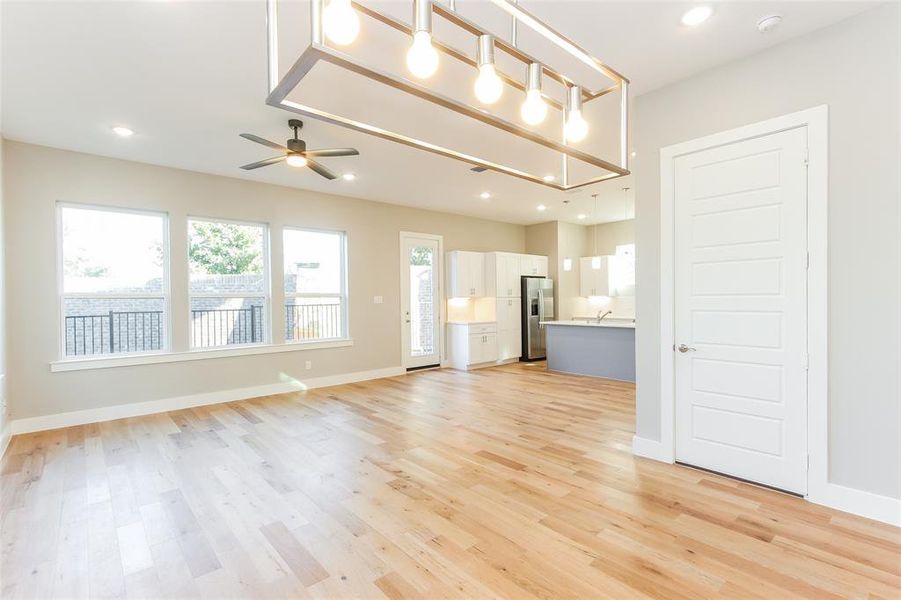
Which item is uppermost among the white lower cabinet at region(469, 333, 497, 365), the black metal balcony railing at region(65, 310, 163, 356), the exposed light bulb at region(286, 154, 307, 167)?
the exposed light bulb at region(286, 154, 307, 167)

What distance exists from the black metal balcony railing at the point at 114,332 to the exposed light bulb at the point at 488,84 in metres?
5.14

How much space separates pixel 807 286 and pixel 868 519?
1.33 m

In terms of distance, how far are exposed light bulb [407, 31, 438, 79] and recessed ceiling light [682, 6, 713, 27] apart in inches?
78.9

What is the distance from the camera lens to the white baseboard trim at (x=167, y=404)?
13.7 ft

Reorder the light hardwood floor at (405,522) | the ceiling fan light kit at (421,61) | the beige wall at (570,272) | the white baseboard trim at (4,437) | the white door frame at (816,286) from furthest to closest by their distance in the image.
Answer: the beige wall at (570,272), the white baseboard trim at (4,437), the white door frame at (816,286), the light hardwood floor at (405,522), the ceiling fan light kit at (421,61)

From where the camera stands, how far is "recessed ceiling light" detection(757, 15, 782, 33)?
2346 millimetres

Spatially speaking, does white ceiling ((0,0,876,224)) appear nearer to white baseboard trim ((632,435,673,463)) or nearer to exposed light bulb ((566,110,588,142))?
exposed light bulb ((566,110,588,142))

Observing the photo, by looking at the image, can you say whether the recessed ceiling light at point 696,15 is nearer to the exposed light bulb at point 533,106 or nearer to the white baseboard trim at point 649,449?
the exposed light bulb at point 533,106

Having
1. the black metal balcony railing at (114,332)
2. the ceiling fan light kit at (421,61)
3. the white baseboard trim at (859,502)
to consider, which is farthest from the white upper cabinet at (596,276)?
the black metal balcony railing at (114,332)

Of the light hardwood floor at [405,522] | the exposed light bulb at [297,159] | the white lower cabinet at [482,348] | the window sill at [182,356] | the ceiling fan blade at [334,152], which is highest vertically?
the ceiling fan blade at [334,152]

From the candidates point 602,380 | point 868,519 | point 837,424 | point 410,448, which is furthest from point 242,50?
point 602,380

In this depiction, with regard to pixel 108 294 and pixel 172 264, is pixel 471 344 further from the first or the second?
pixel 108 294

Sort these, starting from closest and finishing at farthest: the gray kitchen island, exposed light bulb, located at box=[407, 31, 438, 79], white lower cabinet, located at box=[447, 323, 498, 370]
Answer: exposed light bulb, located at box=[407, 31, 438, 79] < the gray kitchen island < white lower cabinet, located at box=[447, 323, 498, 370]

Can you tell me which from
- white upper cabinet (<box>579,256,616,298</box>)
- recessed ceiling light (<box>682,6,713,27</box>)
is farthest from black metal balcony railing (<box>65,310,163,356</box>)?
white upper cabinet (<box>579,256,616,298</box>)
